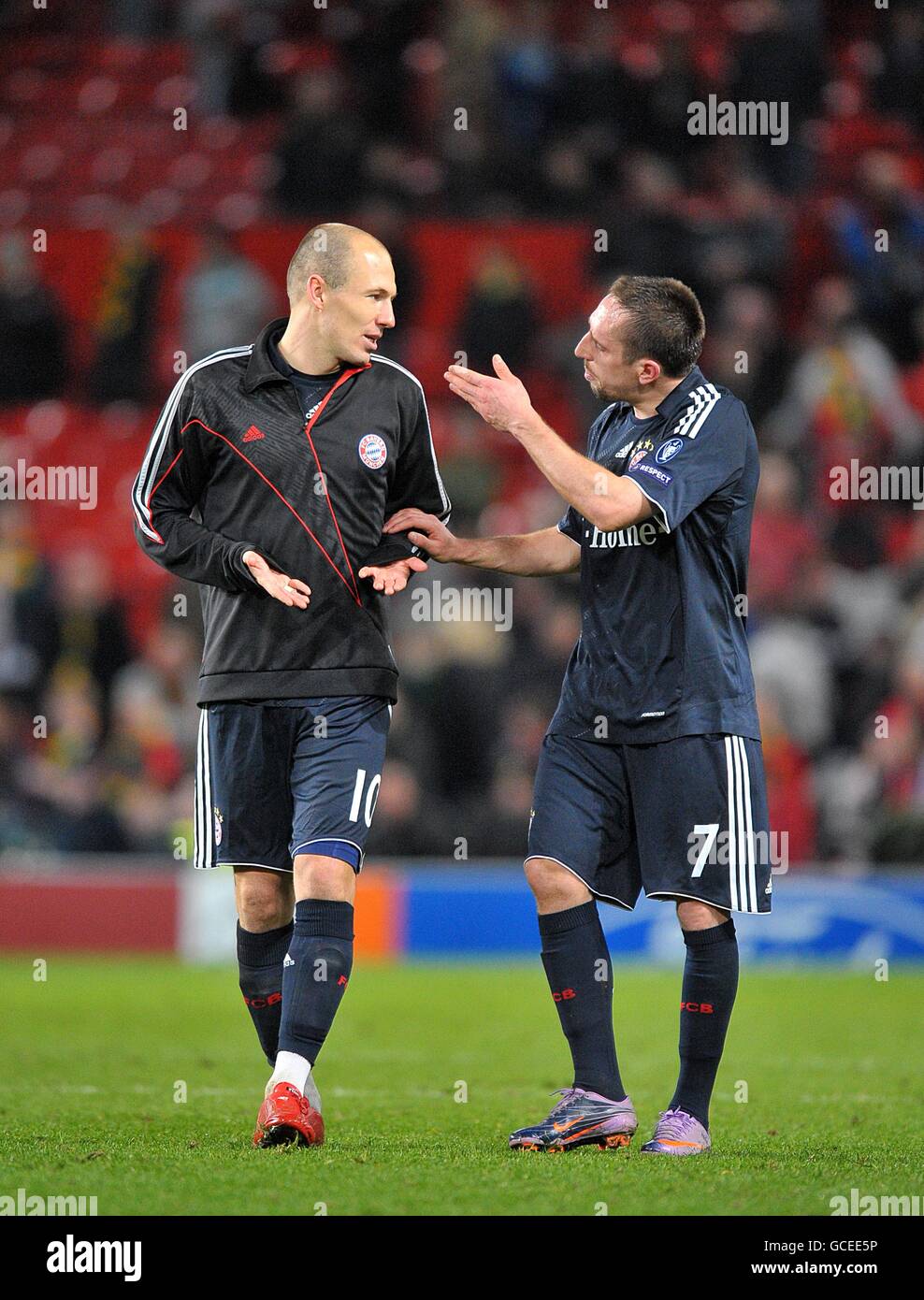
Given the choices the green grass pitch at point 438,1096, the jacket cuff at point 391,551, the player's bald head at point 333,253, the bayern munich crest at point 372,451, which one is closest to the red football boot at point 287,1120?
the green grass pitch at point 438,1096

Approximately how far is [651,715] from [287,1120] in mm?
1501

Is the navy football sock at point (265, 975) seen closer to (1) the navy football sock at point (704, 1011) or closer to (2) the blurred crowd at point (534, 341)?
(1) the navy football sock at point (704, 1011)

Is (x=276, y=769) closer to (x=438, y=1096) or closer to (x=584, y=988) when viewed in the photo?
(x=584, y=988)

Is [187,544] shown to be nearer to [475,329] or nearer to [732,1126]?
[732,1126]

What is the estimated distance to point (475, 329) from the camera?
1550cm

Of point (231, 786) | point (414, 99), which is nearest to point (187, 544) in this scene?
point (231, 786)

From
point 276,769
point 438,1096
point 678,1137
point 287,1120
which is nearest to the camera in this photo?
point 287,1120

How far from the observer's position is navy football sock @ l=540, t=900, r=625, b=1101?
5.26 m

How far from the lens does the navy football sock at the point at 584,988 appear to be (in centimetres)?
526

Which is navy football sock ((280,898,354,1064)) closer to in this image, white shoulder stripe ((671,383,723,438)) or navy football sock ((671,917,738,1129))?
navy football sock ((671,917,738,1129))

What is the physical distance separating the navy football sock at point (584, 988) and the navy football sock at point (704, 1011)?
0.21m

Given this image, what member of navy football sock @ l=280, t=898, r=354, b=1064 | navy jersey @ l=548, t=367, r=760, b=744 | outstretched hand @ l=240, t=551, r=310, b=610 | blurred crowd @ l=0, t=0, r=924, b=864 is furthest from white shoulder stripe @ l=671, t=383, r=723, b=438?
blurred crowd @ l=0, t=0, r=924, b=864

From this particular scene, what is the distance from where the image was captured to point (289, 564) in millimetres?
5438

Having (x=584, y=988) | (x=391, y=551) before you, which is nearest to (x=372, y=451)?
(x=391, y=551)
